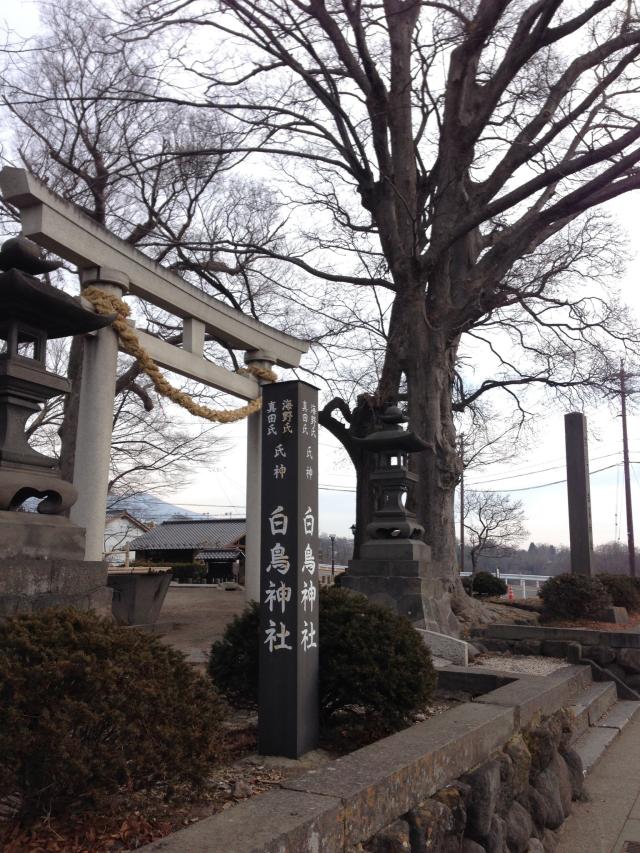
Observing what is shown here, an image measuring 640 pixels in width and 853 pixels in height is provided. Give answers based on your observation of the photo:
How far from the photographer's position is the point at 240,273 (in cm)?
1744

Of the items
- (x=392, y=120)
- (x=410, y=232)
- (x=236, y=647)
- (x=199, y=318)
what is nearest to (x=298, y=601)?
(x=236, y=647)

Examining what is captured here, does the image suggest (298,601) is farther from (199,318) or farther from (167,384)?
(199,318)

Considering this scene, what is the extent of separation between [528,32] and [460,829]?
12715mm

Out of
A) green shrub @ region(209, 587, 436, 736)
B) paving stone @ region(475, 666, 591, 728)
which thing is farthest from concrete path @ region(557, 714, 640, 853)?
green shrub @ region(209, 587, 436, 736)

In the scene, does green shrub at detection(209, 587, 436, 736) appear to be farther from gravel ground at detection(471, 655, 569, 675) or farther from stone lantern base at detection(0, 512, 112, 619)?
gravel ground at detection(471, 655, 569, 675)

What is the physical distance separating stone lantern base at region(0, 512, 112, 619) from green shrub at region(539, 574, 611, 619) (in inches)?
351

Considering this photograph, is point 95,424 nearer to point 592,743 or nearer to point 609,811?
point 592,743

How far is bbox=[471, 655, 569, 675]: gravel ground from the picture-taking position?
8289mm

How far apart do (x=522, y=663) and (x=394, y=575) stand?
2024 millimetres

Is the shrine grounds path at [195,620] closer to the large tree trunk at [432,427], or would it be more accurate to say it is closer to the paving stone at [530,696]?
the paving stone at [530,696]

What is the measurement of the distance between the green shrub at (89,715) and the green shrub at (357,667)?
1431 mm

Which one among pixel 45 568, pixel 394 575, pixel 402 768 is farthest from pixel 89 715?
pixel 394 575

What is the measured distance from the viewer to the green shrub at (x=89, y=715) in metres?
2.58

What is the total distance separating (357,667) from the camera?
4484 mm
